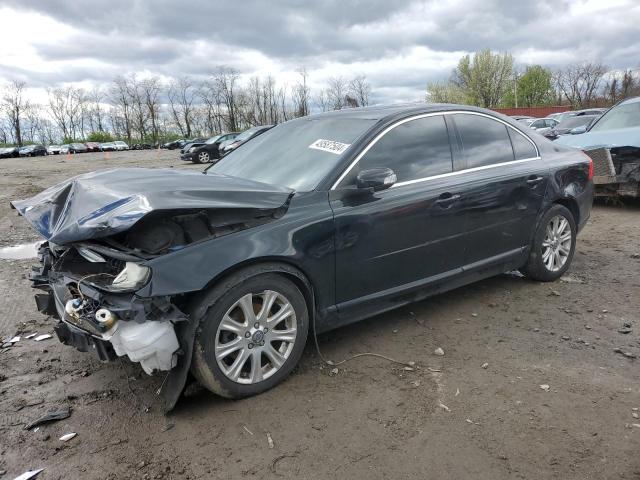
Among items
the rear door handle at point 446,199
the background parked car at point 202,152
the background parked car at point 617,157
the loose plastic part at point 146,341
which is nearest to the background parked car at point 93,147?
the background parked car at point 202,152

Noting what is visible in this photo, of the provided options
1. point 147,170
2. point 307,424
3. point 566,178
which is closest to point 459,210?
point 566,178

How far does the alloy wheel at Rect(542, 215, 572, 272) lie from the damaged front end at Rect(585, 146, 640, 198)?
3714 mm

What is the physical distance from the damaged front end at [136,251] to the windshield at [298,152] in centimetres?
38

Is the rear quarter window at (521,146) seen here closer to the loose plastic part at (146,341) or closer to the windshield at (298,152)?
the windshield at (298,152)

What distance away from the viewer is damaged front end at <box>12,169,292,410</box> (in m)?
2.61

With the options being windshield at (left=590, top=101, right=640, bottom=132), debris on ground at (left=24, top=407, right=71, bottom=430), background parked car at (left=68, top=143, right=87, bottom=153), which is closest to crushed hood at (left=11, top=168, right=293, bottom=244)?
debris on ground at (left=24, top=407, right=71, bottom=430)

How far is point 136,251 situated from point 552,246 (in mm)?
3894

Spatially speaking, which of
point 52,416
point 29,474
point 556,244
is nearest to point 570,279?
point 556,244

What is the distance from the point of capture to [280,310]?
10.1 ft

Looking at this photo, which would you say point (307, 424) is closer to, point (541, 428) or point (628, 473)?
point (541, 428)

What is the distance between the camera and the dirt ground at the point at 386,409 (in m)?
2.43

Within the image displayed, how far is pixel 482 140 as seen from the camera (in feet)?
13.8

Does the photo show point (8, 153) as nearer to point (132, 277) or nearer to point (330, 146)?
point (330, 146)

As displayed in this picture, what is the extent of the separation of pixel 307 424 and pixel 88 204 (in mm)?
1861
